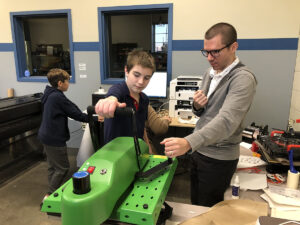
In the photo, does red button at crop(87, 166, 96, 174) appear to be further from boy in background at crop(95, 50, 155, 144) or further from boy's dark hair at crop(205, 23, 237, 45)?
boy's dark hair at crop(205, 23, 237, 45)

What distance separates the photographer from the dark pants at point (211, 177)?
4.30 feet

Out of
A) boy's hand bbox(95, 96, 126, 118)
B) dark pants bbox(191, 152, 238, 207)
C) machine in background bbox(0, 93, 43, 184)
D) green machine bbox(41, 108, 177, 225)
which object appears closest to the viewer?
green machine bbox(41, 108, 177, 225)

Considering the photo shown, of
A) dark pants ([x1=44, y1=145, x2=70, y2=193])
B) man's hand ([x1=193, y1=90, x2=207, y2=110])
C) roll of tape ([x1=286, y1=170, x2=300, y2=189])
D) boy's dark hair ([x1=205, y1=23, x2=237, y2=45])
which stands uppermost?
boy's dark hair ([x1=205, y1=23, x2=237, y2=45])

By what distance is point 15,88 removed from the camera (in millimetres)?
3971

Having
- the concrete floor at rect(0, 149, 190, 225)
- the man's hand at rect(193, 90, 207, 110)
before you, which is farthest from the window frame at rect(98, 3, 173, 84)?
the man's hand at rect(193, 90, 207, 110)

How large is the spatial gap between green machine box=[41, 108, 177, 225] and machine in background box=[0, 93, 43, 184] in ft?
7.47

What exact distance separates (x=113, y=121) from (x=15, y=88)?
3.61 m

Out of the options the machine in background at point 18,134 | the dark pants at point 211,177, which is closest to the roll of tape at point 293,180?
the dark pants at point 211,177

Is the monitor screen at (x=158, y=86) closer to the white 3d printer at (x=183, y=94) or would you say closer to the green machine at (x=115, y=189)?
the white 3d printer at (x=183, y=94)

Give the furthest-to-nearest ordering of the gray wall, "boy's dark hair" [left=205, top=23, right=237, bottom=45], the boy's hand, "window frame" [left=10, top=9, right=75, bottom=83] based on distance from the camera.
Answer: "window frame" [left=10, top=9, right=75, bottom=83] → the gray wall → "boy's dark hair" [left=205, top=23, right=237, bottom=45] → the boy's hand

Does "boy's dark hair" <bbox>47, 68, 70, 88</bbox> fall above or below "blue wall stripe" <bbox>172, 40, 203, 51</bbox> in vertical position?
below

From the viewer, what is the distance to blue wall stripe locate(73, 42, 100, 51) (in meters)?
3.47

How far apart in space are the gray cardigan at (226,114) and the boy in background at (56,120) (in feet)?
4.78

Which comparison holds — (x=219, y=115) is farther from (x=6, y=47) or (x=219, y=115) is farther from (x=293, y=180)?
(x=6, y=47)
